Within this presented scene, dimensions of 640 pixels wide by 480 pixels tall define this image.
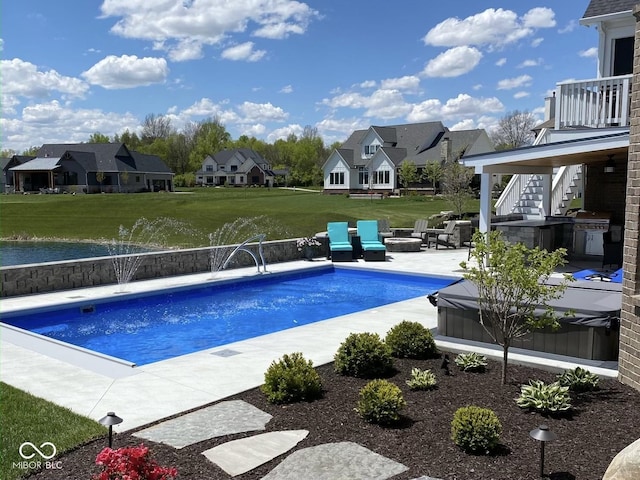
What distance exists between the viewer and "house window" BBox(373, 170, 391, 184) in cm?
5775

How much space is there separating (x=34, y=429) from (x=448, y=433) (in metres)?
3.50

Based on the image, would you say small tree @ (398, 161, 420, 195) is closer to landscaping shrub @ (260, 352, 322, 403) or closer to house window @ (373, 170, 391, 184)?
house window @ (373, 170, 391, 184)

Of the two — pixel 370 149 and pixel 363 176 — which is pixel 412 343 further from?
pixel 370 149

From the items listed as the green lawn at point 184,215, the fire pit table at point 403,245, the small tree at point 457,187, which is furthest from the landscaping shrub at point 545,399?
the small tree at point 457,187

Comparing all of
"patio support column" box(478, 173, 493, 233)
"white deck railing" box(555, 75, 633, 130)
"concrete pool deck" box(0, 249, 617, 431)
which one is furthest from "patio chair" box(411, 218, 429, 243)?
"concrete pool deck" box(0, 249, 617, 431)

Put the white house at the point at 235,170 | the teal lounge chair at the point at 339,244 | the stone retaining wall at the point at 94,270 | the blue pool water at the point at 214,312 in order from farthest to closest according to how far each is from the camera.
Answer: the white house at the point at 235,170 → the teal lounge chair at the point at 339,244 → the stone retaining wall at the point at 94,270 → the blue pool water at the point at 214,312

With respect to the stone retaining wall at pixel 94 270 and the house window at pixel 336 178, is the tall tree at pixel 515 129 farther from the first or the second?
the stone retaining wall at pixel 94 270

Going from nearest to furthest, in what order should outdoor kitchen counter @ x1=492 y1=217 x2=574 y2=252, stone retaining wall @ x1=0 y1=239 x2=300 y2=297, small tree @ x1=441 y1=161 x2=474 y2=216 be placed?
stone retaining wall @ x1=0 y1=239 x2=300 y2=297
outdoor kitchen counter @ x1=492 y1=217 x2=574 y2=252
small tree @ x1=441 y1=161 x2=474 y2=216

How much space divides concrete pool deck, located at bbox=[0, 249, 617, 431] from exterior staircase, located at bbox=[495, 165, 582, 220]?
1103 centimetres

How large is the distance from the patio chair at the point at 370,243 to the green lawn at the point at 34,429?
11.7 metres

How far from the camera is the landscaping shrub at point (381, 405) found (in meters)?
4.77

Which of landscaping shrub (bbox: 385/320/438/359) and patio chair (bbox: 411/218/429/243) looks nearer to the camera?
landscaping shrub (bbox: 385/320/438/359)

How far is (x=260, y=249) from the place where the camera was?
47.8ft

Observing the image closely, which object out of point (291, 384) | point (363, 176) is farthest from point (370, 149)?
point (291, 384)
